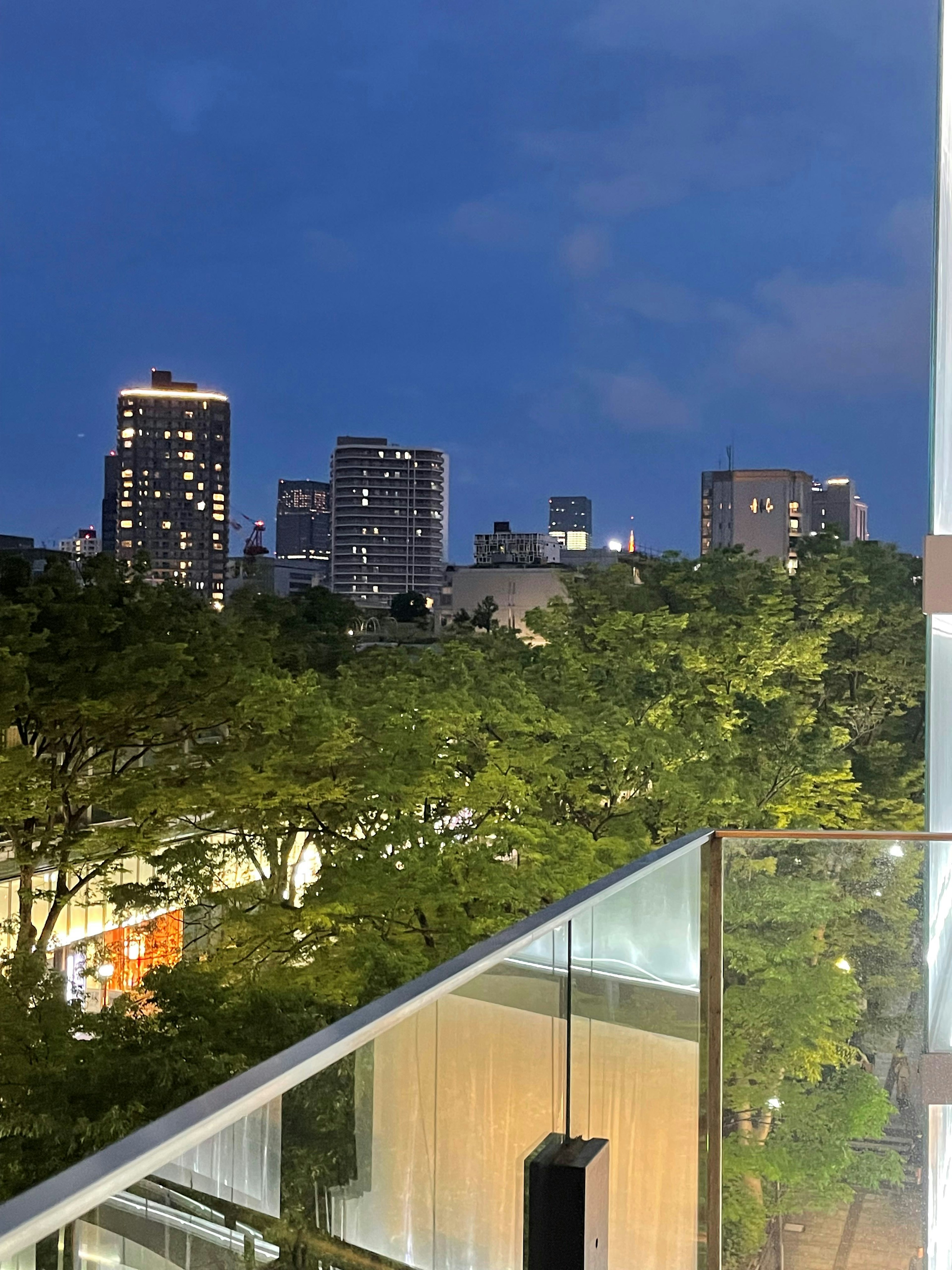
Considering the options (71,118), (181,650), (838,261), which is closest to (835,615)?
(181,650)

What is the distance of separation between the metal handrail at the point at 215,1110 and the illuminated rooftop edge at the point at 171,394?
3103 centimetres

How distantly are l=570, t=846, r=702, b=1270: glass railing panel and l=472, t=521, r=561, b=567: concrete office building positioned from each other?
16920 millimetres

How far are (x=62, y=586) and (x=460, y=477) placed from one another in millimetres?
15036

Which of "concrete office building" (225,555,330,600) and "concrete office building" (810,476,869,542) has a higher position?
"concrete office building" (810,476,869,542)

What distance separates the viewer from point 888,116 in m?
39.2

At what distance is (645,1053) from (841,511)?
22934mm

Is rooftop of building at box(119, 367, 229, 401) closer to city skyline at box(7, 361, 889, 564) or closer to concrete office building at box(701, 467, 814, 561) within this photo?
city skyline at box(7, 361, 889, 564)

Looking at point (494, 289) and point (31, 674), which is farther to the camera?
point (494, 289)

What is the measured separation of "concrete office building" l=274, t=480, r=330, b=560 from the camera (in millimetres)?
22531

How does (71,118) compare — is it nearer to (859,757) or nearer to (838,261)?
(838,261)

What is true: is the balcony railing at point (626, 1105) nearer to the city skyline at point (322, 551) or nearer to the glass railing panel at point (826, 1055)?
the glass railing panel at point (826, 1055)

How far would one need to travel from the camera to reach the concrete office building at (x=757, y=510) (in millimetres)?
20188

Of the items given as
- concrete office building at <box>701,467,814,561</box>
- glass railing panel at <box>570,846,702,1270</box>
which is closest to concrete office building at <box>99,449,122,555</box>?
concrete office building at <box>701,467,814,561</box>

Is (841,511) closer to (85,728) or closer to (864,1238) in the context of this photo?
(85,728)
